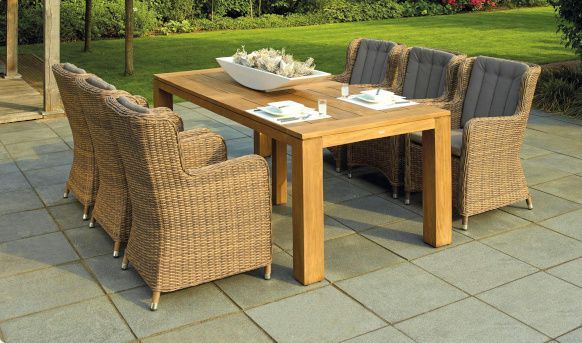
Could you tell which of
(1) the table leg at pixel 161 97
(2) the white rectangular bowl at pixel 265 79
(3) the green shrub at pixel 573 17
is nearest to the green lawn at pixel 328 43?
(3) the green shrub at pixel 573 17

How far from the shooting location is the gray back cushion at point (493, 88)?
554cm

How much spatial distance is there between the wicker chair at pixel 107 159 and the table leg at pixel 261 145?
1841 mm

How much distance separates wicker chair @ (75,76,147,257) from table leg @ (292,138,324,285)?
1.11 m

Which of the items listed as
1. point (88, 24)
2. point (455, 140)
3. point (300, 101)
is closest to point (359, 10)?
point (88, 24)

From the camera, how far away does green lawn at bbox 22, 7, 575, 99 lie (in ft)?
39.8

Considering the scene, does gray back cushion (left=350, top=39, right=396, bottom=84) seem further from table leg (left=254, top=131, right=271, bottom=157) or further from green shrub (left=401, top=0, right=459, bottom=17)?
green shrub (left=401, top=0, right=459, bottom=17)

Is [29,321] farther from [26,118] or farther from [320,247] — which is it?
[26,118]

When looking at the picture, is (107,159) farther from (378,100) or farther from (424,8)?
(424,8)

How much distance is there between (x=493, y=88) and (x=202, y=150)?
2.24 m

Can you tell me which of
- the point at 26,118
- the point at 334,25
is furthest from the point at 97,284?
the point at 334,25

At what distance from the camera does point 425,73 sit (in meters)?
6.40

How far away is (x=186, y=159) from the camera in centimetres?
487

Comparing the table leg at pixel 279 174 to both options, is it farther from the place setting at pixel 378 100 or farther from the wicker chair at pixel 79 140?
the wicker chair at pixel 79 140

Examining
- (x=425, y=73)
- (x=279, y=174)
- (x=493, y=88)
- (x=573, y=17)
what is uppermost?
(x=573, y=17)
